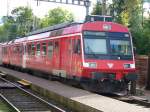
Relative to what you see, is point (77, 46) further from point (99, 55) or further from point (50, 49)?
point (50, 49)

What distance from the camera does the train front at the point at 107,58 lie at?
20.9 m

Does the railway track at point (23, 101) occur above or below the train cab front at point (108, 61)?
below

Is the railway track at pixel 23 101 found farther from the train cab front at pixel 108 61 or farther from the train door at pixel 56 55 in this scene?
the train cab front at pixel 108 61

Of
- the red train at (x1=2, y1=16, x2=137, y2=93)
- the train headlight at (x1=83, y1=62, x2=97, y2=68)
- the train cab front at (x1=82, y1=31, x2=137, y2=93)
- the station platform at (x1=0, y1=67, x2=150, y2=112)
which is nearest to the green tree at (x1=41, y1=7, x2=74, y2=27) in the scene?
the red train at (x1=2, y1=16, x2=137, y2=93)

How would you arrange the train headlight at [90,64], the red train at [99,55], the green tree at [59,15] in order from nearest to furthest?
the train headlight at [90,64], the red train at [99,55], the green tree at [59,15]

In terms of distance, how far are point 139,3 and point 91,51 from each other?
32.9 metres

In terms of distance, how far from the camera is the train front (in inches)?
824

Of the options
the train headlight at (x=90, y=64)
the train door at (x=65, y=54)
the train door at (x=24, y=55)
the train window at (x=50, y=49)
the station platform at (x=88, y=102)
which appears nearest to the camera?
the station platform at (x=88, y=102)

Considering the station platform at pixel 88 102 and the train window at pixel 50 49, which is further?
the train window at pixel 50 49

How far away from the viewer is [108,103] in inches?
635

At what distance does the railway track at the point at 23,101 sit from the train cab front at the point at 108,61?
245cm

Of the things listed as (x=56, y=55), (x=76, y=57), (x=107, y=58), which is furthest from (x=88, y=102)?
(x=56, y=55)

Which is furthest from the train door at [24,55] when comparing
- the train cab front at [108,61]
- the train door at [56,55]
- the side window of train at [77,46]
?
the train cab front at [108,61]

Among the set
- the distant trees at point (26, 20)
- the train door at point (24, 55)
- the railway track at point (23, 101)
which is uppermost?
the distant trees at point (26, 20)
